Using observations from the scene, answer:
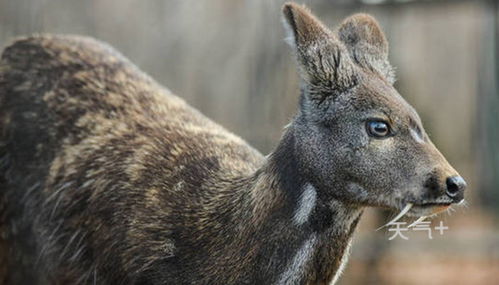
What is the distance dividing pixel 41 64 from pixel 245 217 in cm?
204

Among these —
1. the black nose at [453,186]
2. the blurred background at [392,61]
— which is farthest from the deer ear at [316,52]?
the blurred background at [392,61]

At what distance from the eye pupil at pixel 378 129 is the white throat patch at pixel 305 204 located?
420 millimetres

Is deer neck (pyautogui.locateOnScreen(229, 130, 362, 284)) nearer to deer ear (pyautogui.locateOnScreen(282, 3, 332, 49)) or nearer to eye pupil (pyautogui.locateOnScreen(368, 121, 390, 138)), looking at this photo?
eye pupil (pyautogui.locateOnScreen(368, 121, 390, 138))

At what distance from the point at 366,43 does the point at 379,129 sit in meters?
0.77

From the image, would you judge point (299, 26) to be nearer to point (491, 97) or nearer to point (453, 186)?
point (453, 186)

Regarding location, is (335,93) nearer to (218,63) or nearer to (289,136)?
(289,136)

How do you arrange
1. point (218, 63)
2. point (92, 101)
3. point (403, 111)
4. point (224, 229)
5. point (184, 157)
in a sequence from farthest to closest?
point (218, 63) < point (92, 101) < point (184, 157) < point (224, 229) < point (403, 111)

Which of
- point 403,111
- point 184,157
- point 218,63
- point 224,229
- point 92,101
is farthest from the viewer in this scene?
point 218,63

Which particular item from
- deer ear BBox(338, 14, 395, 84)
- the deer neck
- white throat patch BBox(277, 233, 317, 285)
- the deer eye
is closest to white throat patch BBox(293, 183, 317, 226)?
the deer neck

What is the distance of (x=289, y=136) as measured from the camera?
5398 mm

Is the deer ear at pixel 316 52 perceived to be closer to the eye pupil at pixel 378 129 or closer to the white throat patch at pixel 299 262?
the eye pupil at pixel 378 129

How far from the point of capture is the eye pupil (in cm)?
509

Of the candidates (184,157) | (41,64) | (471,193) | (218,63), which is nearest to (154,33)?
(218,63)

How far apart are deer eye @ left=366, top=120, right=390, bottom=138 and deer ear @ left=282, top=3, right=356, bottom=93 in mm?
300
